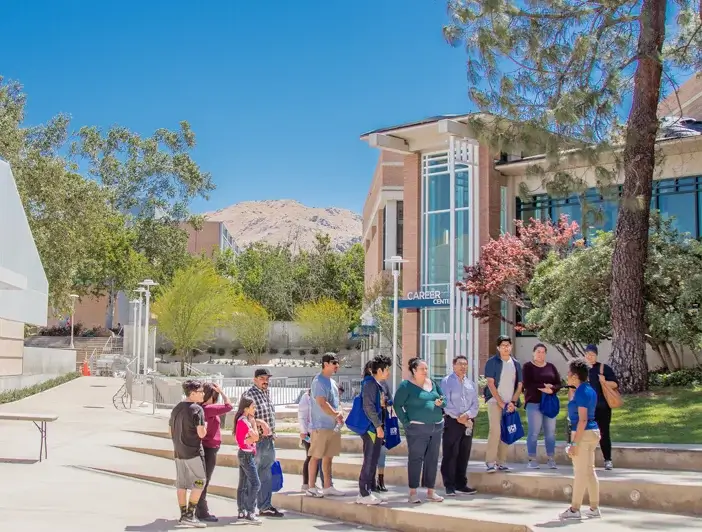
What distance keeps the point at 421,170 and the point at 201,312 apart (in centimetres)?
2292

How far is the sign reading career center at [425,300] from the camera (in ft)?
104

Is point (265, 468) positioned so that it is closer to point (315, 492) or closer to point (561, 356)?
point (315, 492)

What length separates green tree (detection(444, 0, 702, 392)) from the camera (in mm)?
16766

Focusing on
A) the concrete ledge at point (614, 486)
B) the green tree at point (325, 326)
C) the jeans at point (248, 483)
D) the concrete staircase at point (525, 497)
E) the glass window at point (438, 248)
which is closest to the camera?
the concrete staircase at point (525, 497)

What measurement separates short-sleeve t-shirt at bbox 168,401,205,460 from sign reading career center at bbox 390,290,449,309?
2269cm

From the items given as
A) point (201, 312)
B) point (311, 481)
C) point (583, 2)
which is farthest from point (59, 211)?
point (311, 481)

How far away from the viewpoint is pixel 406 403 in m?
10.1

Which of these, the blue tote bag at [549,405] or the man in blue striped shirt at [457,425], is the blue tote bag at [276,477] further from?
the blue tote bag at [549,405]

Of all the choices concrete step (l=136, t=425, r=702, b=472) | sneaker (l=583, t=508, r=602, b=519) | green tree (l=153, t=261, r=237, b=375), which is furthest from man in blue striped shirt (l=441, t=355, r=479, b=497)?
green tree (l=153, t=261, r=237, b=375)

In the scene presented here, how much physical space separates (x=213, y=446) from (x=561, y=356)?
20.8 m

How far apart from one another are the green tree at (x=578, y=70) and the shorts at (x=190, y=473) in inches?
377

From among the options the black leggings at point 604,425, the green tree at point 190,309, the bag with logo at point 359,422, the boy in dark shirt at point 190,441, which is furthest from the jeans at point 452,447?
the green tree at point 190,309

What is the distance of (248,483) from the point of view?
33.1ft

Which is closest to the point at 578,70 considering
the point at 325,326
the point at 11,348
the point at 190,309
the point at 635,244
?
the point at 635,244
